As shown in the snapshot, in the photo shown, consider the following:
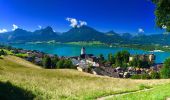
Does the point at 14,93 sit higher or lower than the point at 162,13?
lower

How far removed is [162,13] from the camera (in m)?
33.1

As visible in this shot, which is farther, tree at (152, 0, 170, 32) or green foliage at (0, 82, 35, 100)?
tree at (152, 0, 170, 32)

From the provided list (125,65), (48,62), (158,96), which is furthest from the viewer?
(125,65)

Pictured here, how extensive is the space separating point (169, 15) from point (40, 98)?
17292 millimetres

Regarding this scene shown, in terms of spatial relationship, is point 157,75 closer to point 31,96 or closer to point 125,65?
point 125,65

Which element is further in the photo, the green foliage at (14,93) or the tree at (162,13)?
the tree at (162,13)

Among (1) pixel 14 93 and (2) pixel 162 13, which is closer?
(1) pixel 14 93

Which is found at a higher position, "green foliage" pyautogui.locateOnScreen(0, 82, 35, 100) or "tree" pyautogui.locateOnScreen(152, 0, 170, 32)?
"tree" pyautogui.locateOnScreen(152, 0, 170, 32)

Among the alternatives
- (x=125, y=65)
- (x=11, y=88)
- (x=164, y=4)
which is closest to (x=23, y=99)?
(x=11, y=88)

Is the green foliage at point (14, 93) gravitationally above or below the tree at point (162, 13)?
below

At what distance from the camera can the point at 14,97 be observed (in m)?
20.6

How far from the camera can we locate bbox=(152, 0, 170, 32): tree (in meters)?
32.2

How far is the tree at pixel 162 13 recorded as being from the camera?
32.2 m

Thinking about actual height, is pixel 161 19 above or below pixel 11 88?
above
